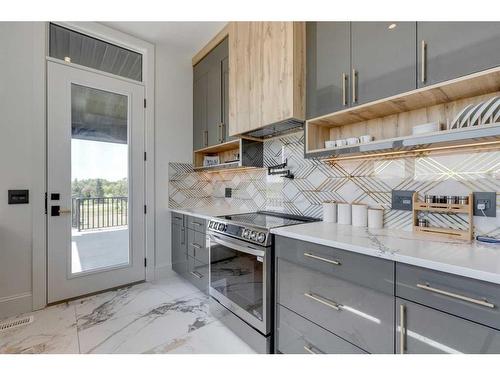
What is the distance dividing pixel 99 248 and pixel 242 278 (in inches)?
71.7

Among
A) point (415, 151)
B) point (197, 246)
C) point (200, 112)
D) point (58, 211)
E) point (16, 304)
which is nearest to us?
point (415, 151)

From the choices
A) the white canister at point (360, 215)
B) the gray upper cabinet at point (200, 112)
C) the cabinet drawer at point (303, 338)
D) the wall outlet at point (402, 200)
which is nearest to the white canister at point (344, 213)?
the white canister at point (360, 215)

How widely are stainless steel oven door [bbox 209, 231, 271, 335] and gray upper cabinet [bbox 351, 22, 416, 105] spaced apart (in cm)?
122

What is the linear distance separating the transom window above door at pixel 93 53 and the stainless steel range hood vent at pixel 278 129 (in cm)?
170

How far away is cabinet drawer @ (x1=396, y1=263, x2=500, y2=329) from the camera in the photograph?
0.77m

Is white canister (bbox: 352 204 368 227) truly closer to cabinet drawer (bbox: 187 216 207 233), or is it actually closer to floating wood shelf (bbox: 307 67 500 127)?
floating wood shelf (bbox: 307 67 500 127)

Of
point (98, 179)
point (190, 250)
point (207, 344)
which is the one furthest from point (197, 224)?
point (98, 179)

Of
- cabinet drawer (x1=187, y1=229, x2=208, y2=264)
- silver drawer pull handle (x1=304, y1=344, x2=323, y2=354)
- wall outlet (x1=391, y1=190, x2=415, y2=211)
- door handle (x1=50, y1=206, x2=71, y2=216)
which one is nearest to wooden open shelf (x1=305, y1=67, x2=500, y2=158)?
wall outlet (x1=391, y1=190, x2=415, y2=211)

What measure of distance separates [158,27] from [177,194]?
1961 mm

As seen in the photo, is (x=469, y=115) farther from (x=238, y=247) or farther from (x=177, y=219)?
(x=177, y=219)

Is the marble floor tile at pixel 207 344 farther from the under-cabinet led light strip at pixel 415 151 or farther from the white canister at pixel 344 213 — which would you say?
the under-cabinet led light strip at pixel 415 151

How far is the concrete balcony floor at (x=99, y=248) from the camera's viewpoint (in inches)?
94.3

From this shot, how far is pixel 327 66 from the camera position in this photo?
1.60 m
